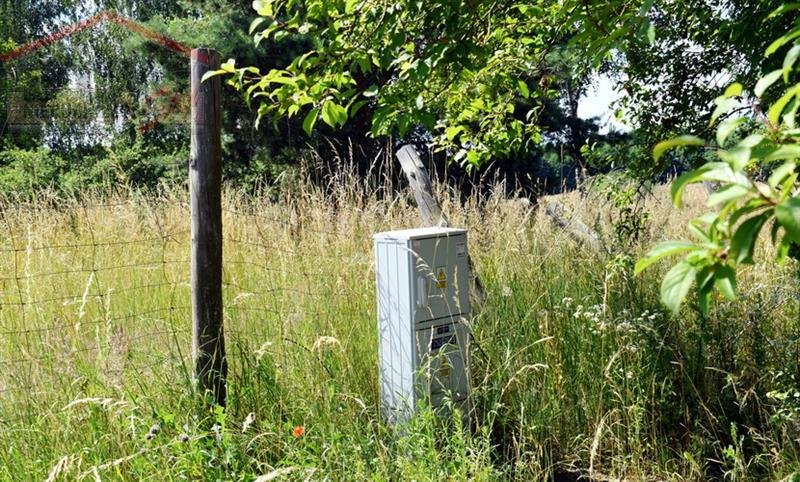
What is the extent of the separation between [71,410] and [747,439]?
3229 millimetres

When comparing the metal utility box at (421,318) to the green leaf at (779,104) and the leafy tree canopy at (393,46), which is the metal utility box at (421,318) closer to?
the leafy tree canopy at (393,46)

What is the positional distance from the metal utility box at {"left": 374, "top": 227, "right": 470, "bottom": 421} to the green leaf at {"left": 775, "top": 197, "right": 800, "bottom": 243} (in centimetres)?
225

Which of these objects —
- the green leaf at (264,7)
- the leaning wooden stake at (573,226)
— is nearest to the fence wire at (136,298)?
the green leaf at (264,7)

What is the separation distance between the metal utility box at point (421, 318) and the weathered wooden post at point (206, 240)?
761 millimetres

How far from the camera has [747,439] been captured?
3.61m

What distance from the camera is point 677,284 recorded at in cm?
101

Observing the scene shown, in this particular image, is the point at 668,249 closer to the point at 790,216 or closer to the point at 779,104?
the point at 790,216

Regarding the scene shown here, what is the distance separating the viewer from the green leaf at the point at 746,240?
0.95m

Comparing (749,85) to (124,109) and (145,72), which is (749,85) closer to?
(124,109)

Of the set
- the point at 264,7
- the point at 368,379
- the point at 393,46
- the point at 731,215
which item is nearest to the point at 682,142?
the point at 731,215

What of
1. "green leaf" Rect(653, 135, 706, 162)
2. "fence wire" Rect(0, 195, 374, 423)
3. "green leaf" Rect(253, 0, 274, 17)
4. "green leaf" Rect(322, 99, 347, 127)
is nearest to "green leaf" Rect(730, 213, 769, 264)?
"green leaf" Rect(653, 135, 706, 162)

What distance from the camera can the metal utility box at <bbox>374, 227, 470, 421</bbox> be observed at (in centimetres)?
322

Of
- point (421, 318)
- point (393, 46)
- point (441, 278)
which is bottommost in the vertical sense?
point (421, 318)

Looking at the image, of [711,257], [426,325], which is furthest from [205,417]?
[711,257]
